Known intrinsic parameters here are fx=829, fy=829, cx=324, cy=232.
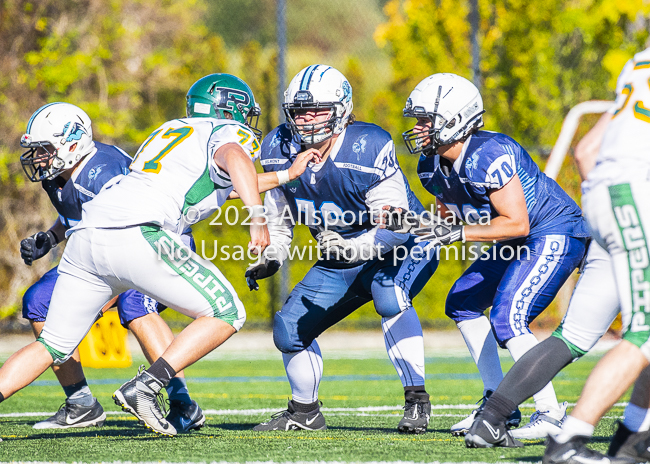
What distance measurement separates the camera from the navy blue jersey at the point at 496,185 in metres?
3.90

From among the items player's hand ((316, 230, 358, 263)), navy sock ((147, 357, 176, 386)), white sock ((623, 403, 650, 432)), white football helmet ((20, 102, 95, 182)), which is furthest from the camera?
white football helmet ((20, 102, 95, 182))

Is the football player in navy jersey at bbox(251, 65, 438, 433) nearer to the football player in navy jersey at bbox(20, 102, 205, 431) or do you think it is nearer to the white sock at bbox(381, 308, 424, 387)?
the white sock at bbox(381, 308, 424, 387)

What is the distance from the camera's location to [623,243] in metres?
2.80

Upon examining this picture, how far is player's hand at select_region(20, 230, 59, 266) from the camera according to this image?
4.80 meters

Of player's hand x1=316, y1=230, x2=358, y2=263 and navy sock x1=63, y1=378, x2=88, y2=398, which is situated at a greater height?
player's hand x1=316, y1=230, x2=358, y2=263

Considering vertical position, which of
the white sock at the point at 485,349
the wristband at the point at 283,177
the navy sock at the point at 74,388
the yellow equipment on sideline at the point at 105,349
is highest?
the wristband at the point at 283,177

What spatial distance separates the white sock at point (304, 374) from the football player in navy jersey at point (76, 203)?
54 centimetres

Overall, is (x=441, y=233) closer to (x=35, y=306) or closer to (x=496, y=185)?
(x=496, y=185)

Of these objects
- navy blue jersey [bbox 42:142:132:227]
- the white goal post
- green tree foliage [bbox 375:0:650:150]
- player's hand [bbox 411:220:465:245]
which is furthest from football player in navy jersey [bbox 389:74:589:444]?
green tree foliage [bbox 375:0:650:150]

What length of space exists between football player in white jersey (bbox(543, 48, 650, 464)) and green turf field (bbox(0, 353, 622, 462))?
42 cm

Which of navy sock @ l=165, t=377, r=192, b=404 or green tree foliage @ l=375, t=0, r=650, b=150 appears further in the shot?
green tree foliage @ l=375, t=0, r=650, b=150

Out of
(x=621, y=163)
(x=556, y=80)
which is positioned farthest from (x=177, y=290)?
(x=556, y=80)

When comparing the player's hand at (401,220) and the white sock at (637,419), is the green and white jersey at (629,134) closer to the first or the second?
the white sock at (637,419)

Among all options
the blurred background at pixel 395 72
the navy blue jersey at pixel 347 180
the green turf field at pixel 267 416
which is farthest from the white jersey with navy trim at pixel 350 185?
the blurred background at pixel 395 72
